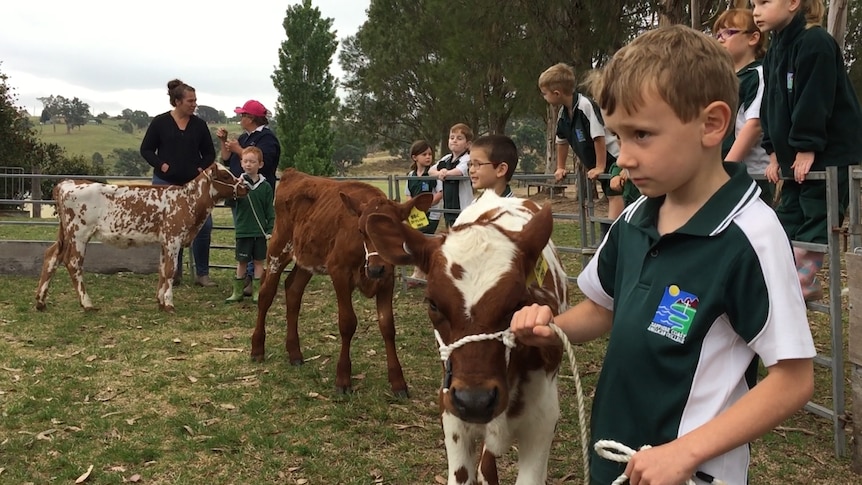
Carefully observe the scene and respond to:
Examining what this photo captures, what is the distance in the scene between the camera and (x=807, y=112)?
3.57m

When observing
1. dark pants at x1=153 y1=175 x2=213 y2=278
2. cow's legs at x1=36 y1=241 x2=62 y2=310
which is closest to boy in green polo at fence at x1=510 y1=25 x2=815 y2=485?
cow's legs at x1=36 y1=241 x2=62 y2=310

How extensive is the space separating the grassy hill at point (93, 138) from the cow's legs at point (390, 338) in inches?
3687

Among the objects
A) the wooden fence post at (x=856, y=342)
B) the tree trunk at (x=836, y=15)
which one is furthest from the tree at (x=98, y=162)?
the wooden fence post at (x=856, y=342)

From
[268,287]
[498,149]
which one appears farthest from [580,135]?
[268,287]

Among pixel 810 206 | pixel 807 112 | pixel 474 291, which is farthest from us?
pixel 810 206

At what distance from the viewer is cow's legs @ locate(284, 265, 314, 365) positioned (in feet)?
19.2

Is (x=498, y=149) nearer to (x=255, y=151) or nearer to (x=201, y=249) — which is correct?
(x=255, y=151)

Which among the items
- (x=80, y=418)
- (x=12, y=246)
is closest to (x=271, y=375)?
(x=80, y=418)

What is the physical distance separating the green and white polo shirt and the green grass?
2462 millimetres

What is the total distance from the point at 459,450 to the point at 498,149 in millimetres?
2428

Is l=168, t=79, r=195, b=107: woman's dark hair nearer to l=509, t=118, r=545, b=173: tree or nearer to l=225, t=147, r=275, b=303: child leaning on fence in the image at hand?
l=225, t=147, r=275, b=303: child leaning on fence

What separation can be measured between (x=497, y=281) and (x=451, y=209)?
553 centimetres

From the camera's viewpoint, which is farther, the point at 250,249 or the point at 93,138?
the point at 93,138

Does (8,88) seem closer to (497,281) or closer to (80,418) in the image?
(80,418)
